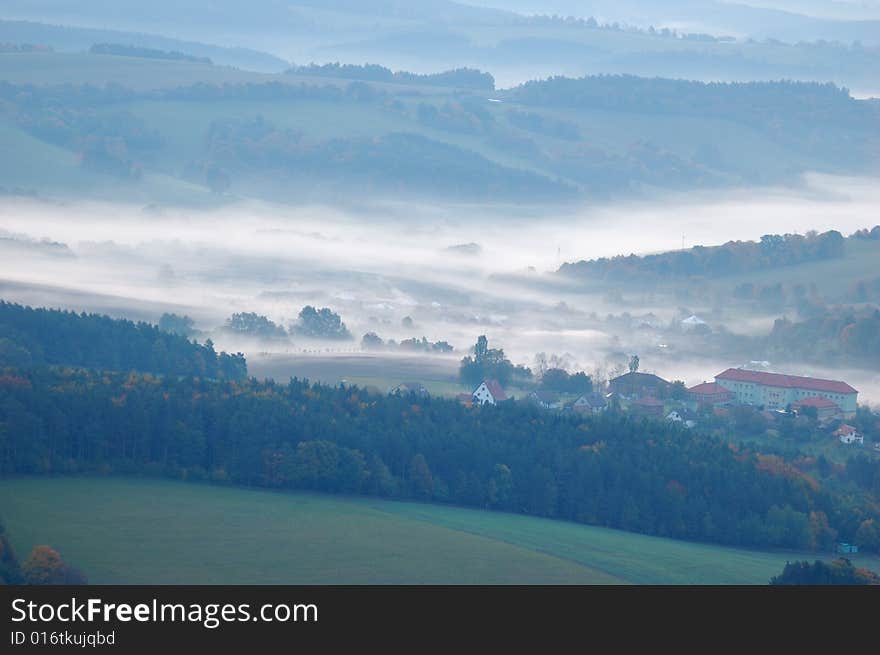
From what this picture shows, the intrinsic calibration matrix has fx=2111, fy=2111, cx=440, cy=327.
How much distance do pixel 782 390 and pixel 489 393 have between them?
8916 millimetres

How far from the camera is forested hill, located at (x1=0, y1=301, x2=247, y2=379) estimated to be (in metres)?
46.9

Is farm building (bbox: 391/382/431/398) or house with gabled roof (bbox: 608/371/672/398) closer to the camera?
farm building (bbox: 391/382/431/398)

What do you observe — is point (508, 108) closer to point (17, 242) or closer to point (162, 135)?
point (162, 135)

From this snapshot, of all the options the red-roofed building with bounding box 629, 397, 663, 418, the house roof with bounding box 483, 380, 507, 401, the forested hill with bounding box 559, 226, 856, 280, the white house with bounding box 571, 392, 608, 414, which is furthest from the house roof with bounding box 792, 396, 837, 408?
the forested hill with bounding box 559, 226, 856, 280

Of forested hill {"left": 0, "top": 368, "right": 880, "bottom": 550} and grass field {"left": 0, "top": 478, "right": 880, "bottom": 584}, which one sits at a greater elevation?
forested hill {"left": 0, "top": 368, "right": 880, "bottom": 550}

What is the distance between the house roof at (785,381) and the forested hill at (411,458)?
1493 cm

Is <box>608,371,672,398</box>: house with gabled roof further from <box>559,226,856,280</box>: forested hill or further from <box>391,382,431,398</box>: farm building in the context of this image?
<box>559,226,856,280</box>: forested hill


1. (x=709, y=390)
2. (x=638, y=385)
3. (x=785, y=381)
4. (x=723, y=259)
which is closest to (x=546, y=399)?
(x=638, y=385)

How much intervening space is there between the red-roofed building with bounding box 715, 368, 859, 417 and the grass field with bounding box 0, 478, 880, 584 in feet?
63.2

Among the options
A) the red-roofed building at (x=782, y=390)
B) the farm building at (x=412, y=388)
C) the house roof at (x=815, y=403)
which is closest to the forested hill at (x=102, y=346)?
the farm building at (x=412, y=388)

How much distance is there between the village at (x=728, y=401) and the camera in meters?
49.9

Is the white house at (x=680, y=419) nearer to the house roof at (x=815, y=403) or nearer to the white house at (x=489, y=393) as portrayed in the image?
the house roof at (x=815, y=403)

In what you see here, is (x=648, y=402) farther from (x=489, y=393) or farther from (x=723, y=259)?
(x=723, y=259)

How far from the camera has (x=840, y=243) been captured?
86812 millimetres
